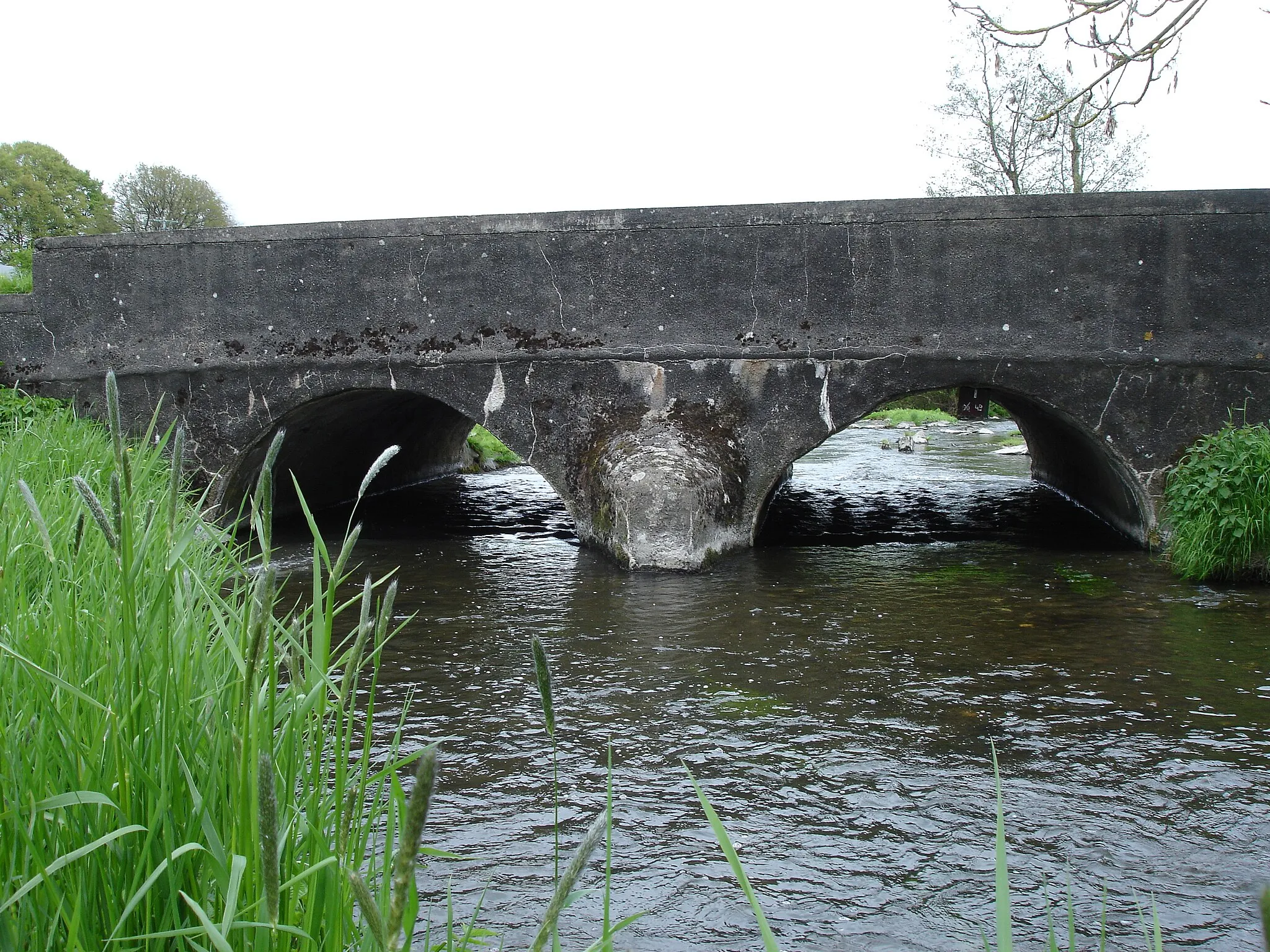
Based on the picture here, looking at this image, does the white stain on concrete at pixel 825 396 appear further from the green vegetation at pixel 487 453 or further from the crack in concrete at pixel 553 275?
the green vegetation at pixel 487 453

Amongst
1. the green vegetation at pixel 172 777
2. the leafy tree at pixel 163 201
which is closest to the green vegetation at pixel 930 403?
the green vegetation at pixel 172 777

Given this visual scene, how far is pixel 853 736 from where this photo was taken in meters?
4.14

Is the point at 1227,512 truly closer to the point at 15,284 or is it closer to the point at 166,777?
the point at 166,777

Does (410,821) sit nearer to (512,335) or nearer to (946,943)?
(946,943)

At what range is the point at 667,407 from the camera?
25.8 feet

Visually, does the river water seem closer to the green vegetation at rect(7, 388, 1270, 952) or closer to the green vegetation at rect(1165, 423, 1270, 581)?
the green vegetation at rect(1165, 423, 1270, 581)

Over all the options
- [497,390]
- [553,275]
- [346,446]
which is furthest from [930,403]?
[497,390]

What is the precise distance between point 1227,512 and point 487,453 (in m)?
11.8

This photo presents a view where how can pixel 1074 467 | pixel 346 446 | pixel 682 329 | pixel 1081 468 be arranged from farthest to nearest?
pixel 346 446 → pixel 1074 467 → pixel 1081 468 → pixel 682 329

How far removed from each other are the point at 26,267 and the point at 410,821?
2203 cm

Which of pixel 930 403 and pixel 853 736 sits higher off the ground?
pixel 930 403

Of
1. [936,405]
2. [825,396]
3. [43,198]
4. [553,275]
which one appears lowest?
[936,405]

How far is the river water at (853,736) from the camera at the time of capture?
2916 millimetres

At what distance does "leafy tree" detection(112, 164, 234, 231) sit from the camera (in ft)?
148
